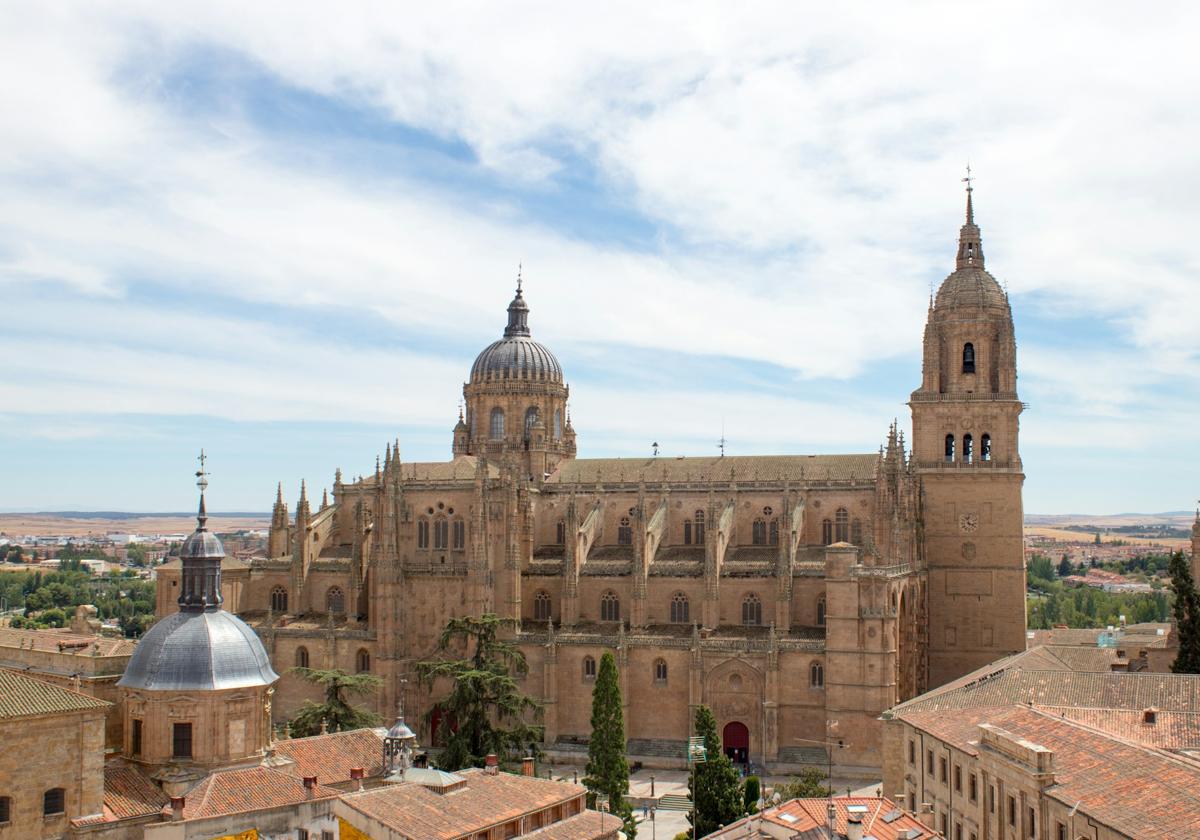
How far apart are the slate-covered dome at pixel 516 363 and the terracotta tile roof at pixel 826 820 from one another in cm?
5273

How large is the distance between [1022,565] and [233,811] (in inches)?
1976

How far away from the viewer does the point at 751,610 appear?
67938 millimetres

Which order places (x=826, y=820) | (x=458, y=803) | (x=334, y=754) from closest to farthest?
(x=826, y=820)
(x=458, y=803)
(x=334, y=754)

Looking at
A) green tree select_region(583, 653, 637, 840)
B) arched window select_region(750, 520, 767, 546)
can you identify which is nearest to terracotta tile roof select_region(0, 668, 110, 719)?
green tree select_region(583, 653, 637, 840)

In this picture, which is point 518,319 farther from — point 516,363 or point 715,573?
point 715,573

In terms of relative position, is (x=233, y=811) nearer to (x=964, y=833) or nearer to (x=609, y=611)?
(x=964, y=833)

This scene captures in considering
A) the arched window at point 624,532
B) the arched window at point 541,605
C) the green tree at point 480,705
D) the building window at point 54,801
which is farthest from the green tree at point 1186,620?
the building window at point 54,801

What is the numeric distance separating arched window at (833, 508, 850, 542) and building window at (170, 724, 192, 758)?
136 ft

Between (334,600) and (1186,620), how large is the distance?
50.0 m

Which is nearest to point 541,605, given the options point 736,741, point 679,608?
point 679,608

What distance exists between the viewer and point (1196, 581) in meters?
61.7

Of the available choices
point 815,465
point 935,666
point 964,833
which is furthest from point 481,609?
point 964,833

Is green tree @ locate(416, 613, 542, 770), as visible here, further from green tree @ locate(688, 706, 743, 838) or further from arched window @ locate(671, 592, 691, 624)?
arched window @ locate(671, 592, 691, 624)

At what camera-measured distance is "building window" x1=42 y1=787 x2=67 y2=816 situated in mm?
36250
